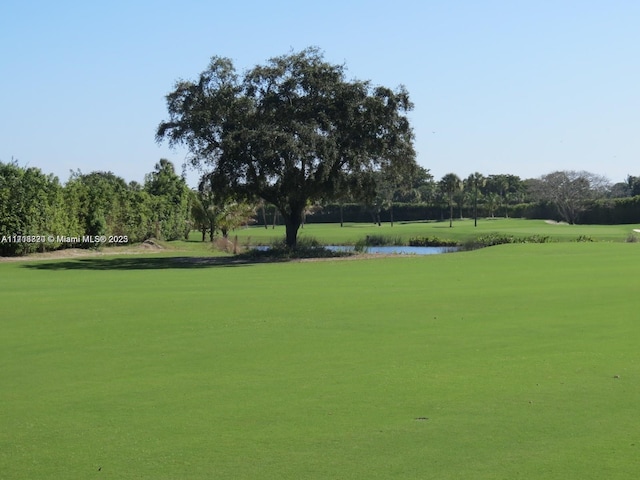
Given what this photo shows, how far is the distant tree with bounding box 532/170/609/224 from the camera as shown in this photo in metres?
108

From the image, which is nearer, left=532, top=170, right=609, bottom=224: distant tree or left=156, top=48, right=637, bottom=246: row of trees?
left=156, top=48, right=637, bottom=246: row of trees

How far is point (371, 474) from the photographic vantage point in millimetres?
6723

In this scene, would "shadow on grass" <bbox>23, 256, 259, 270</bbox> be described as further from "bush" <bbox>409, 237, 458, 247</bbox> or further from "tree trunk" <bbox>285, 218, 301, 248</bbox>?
"bush" <bbox>409, 237, 458, 247</bbox>

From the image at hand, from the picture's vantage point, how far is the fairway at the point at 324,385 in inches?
280

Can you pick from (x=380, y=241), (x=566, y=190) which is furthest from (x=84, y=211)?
(x=566, y=190)

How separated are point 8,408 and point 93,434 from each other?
5.52 feet

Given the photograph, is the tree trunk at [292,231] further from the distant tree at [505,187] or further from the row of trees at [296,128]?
the distant tree at [505,187]

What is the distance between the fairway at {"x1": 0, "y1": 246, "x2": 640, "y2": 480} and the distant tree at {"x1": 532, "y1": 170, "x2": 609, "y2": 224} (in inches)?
3590

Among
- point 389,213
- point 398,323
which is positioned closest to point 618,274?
point 398,323

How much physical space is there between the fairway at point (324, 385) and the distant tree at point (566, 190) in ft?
299

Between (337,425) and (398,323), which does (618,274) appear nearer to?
(398,323)

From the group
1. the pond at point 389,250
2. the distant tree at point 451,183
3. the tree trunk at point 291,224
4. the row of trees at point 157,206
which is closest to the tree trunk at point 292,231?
the tree trunk at point 291,224

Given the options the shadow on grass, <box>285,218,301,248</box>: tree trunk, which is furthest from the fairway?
<box>285,218,301,248</box>: tree trunk

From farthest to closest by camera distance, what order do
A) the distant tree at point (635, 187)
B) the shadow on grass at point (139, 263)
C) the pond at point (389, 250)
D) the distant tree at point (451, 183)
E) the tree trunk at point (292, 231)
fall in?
the distant tree at point (635, 187), the distant tree at point (451, 183), the pond at point (389, 250), the tree trunk at point (292, 231), the shadow on grass at point (139, 263)
